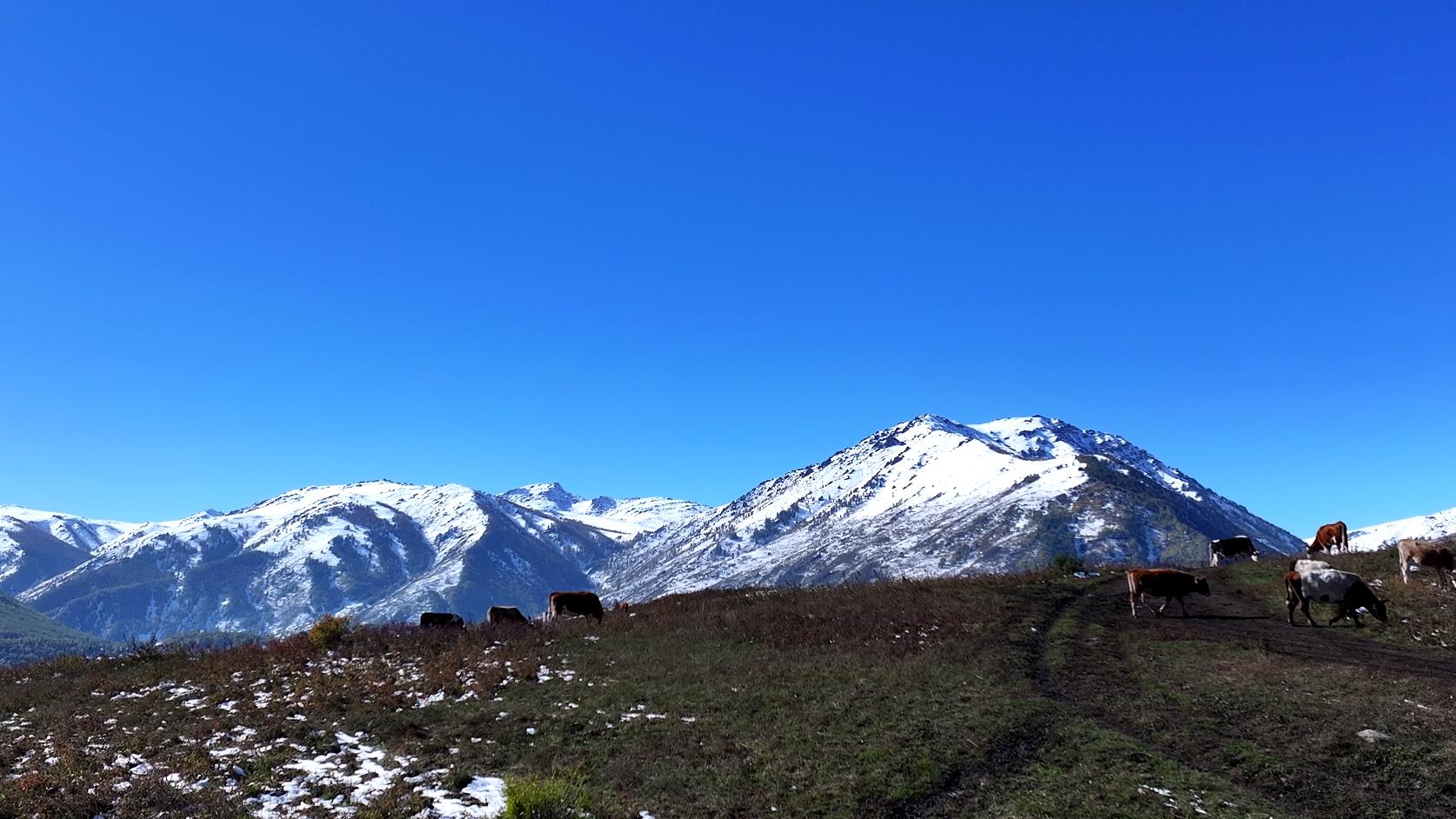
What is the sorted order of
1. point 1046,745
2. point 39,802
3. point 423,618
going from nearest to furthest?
point 39,802 → point 1046,745 → point 423,618

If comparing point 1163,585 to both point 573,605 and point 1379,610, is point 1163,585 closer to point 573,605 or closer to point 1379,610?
point 1379,610

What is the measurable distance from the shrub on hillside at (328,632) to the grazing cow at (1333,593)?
38.9 m

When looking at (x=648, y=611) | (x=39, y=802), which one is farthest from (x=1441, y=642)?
(x=39, y=802)

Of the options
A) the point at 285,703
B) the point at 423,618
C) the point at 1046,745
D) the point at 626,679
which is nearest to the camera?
the point at 1046,745

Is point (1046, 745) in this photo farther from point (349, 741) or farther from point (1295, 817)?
point (349, 741)

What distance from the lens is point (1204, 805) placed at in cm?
1388

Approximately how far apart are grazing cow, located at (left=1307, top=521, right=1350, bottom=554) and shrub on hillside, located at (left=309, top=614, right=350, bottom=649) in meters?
52.9

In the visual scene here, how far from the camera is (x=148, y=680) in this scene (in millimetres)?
26141

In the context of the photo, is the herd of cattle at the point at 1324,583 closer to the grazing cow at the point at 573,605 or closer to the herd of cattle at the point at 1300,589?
the herd of cattle at the point at 1300,589

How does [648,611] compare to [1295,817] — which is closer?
[1295,817]

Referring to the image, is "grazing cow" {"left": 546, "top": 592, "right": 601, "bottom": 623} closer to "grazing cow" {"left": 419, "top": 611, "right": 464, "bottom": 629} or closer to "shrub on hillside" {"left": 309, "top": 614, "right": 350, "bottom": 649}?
"grazing cow" {"left": 419, "top": 611, "right": 464, "bottom": 629}

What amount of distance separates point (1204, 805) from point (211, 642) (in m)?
38.8

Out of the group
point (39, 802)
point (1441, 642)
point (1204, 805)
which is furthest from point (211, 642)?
point (1441, 642)

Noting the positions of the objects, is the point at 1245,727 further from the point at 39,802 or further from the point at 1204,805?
the point at 39,802
